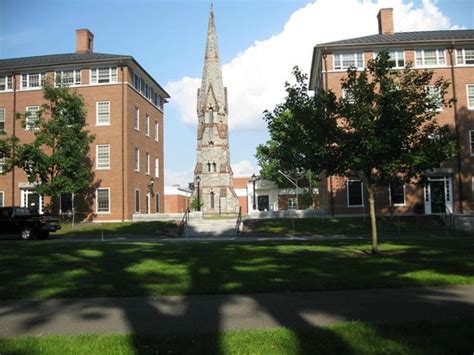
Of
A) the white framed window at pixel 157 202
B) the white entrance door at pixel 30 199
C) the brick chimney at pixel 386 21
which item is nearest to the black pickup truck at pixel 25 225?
the white entrance door at pixel 30 199

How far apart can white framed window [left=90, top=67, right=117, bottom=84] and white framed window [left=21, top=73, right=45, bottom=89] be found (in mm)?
4249

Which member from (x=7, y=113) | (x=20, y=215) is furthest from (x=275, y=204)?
(x=20, y=215)

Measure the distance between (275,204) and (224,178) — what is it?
26.4ft

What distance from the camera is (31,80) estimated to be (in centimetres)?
3856

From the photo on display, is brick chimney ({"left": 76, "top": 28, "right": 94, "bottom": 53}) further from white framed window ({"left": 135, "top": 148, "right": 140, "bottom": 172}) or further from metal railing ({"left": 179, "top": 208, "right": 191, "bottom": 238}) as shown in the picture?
metal railing ({"left": 179, "top": 208, "right": 191, "bottom": 238})

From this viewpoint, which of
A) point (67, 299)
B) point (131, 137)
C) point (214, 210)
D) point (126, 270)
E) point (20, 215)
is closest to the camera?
point (67, 299)

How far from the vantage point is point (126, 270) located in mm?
11156

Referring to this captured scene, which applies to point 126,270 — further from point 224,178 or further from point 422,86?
point 224,178

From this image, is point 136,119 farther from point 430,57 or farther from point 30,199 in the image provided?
point 430,57

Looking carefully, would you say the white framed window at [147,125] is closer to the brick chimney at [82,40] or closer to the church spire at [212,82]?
the brick chimney at [82,40]

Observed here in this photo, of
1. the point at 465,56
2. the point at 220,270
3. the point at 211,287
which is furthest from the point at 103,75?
the point at 211,287

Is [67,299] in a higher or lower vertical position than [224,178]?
lower

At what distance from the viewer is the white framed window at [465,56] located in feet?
116

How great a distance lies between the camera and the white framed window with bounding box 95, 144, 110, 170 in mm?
37134
